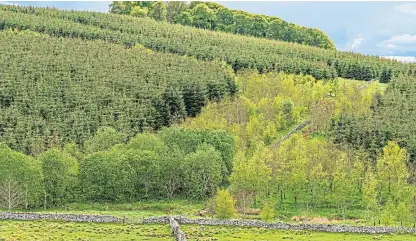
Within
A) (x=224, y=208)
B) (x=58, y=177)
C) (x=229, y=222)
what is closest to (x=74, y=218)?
(x=229, y=222)

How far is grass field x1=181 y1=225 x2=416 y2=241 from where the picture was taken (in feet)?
277

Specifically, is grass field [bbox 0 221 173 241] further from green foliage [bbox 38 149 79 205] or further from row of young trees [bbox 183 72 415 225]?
green foliage [bbox 38 149 79 205]

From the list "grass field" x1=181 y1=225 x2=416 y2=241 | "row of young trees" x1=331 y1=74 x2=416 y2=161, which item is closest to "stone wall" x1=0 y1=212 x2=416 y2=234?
"grass field" x1=181 y1=225 x2=416 y2=241

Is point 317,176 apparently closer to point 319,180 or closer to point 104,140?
point 319,180

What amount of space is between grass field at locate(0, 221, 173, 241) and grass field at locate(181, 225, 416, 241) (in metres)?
3.90

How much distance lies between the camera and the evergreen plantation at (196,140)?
385 ft

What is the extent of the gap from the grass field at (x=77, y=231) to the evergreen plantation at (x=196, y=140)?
17.0 meters

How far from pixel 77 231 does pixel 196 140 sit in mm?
52919

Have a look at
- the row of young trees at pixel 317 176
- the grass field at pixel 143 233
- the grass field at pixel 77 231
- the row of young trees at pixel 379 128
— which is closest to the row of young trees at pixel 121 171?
the row of young trees at pixel 317 176

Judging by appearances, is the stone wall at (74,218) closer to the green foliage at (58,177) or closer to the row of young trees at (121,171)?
the row of young trees at (121,171)

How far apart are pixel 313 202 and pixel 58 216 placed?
48.7 m

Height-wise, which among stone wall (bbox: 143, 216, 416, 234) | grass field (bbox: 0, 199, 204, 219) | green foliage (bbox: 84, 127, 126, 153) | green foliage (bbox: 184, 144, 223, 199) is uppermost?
green foliage (bbox: 84, 127, 126, 153)

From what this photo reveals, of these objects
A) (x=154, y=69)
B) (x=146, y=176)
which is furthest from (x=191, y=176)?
(x=154, y=69)

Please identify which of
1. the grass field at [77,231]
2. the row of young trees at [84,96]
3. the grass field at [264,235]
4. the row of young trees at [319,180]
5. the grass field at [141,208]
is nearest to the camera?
the grass field at [77,231]
